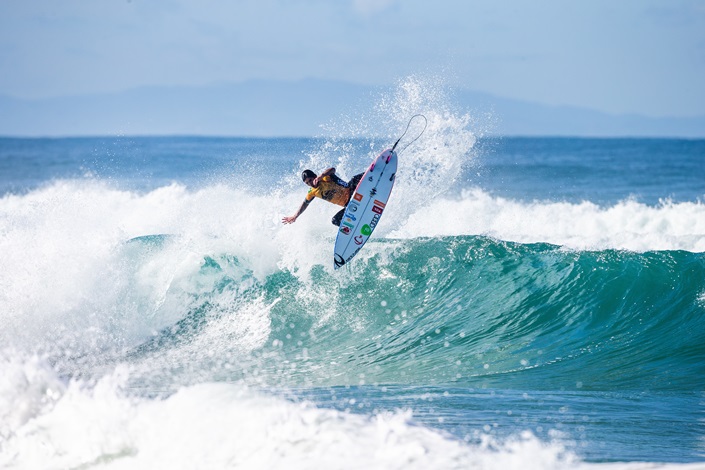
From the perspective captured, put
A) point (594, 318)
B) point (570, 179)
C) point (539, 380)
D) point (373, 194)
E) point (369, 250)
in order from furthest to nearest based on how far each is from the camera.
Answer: point (570, 179) < point (369, 250) < point (373, 194) < point (594, 318) < point (539, 380)

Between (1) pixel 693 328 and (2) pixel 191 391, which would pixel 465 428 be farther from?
(1) pixel 693 328

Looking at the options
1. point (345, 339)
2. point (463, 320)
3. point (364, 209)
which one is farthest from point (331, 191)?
point (463, 320)

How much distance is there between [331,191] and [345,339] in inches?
84.1

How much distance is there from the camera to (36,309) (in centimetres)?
1003

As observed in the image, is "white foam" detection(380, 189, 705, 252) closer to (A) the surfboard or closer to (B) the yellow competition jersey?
(A) the surfboard

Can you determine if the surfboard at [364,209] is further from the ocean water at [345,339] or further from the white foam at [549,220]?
the white foam at [549,220]

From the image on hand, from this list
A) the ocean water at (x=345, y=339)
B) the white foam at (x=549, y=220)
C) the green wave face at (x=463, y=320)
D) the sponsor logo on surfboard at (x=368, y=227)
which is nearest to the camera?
the ocean water at (x=345, y=339)

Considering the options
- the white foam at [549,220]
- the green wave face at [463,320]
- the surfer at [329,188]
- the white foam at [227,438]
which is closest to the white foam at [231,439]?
the white foam at [227,438]

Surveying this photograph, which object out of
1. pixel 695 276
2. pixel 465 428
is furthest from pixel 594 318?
pixel 465 428

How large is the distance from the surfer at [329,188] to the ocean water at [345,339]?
1.21 meters

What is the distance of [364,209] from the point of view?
10.2m

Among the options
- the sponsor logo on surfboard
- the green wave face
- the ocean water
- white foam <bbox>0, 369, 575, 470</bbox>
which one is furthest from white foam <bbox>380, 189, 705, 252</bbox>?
white foam <bbox>0, 369, 575, 470</bbox>

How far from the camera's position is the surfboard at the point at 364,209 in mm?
10172

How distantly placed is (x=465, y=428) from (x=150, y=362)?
4657 mm
